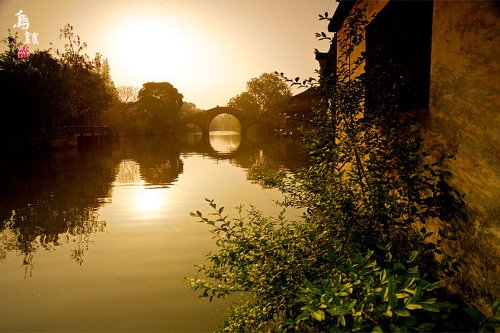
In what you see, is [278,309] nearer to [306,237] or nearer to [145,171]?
[306,237]

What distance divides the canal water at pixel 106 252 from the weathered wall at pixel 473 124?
104 inches

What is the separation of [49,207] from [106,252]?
4.30 m

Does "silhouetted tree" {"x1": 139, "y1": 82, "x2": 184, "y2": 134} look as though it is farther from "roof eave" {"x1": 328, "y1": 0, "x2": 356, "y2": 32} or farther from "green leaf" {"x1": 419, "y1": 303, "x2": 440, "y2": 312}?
"green leaf" {"x1": 419, "y1": 303, "x2": 440, "y2": 312}

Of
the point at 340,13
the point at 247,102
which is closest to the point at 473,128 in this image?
the point at 340,13

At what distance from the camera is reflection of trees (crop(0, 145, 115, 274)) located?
6.62 metres

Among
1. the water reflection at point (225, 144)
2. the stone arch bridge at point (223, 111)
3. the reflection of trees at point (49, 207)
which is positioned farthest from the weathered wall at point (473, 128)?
the stone arch bridge at point (223, 111)

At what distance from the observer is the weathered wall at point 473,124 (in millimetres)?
2365

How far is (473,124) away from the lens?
Answer: 2.59 meters

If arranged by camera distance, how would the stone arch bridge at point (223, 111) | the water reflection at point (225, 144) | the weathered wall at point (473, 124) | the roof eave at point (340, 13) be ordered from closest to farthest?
the weathered wall at point (473, 124) < the roof eave at point (340, 13) < the water reflection at point (225, 144) < the stone arch bridge at point (223, 111)

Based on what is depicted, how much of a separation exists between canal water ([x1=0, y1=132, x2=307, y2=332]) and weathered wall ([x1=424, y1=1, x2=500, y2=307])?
2.63 m

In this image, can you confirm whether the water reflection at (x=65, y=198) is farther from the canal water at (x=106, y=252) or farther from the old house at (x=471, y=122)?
the old house at (x=471, y=122)

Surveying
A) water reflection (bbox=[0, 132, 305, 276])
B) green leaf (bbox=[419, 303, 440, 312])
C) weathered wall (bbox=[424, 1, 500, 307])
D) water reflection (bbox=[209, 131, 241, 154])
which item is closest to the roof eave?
weathered wall (bbox=[424, 1, 500, 307])

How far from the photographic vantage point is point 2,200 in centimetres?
984

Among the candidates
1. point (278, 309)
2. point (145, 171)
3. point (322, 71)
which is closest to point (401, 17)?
point (322, 71)
